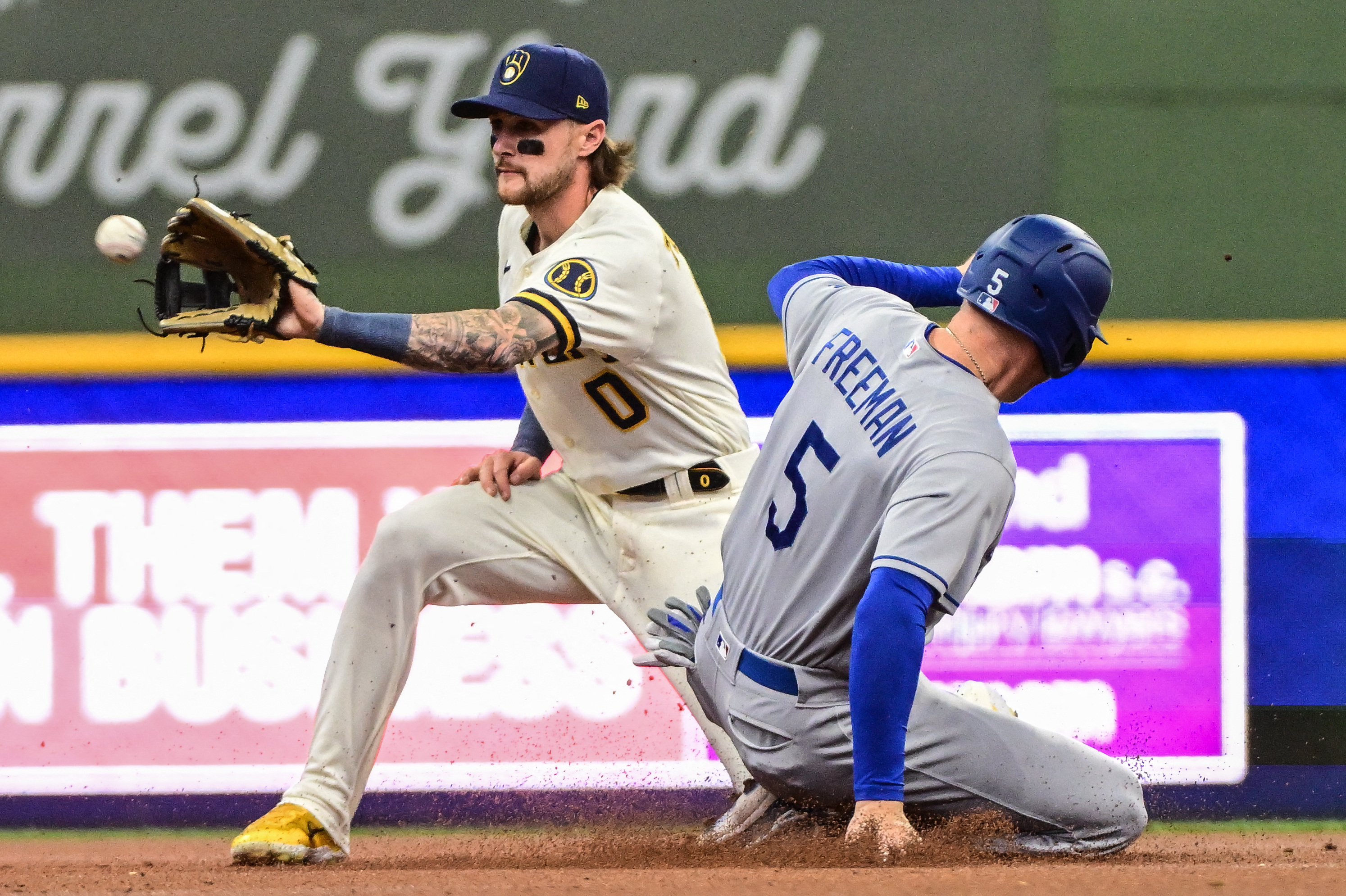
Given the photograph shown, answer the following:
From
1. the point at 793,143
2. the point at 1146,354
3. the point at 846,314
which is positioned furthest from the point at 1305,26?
the point at 846,314

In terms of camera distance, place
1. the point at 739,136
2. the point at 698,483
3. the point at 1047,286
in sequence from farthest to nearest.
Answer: the point at 739,136
the point at 698,483
the point at 1047,286

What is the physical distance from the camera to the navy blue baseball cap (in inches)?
140

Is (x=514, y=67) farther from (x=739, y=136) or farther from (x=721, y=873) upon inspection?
(x=721, y=873)

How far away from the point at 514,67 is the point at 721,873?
1840 millimetres

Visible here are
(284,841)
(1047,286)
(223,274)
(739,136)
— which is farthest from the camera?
(739,136)

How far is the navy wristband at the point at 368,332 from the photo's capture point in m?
3.01

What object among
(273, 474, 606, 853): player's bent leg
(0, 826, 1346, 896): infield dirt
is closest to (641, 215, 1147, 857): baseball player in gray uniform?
(0, 826, 1346, 896): infield dirt

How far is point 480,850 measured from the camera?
4.04m

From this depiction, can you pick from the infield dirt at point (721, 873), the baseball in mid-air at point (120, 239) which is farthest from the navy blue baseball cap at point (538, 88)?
the infield dirt at point (721, 873)

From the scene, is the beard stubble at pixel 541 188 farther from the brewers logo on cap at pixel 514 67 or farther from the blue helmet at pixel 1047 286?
the blue helmet at pixel 1047 286

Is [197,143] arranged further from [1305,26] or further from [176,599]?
[1305,26]

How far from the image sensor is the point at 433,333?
3094 mm

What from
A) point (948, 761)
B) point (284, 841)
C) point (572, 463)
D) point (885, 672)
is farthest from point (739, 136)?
point (885, 672)

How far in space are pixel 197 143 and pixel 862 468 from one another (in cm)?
284
